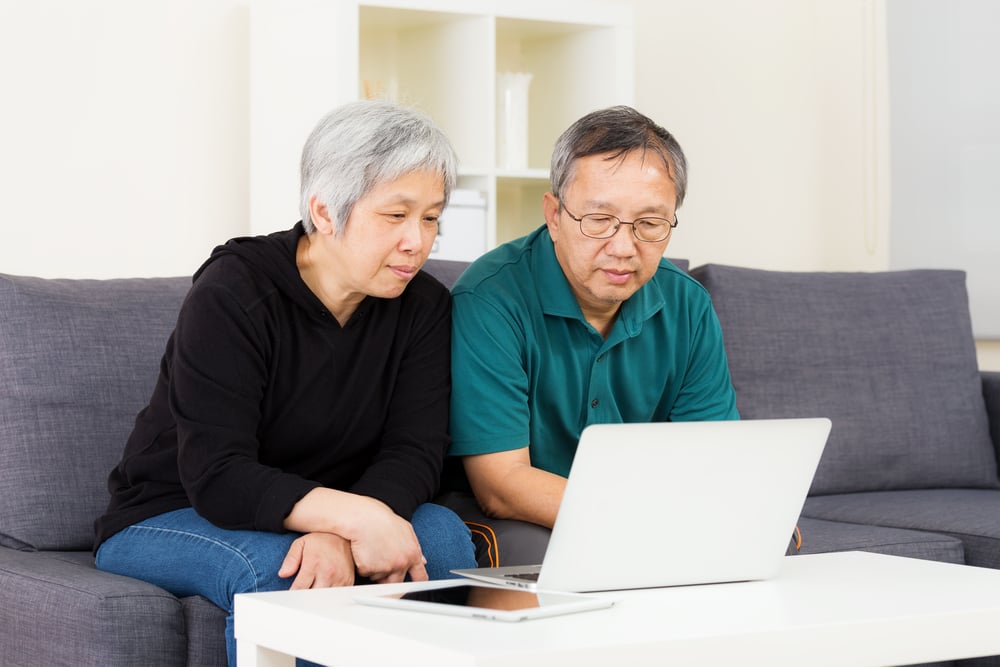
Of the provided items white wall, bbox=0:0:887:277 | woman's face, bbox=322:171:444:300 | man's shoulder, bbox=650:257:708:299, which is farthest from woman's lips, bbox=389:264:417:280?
white wall, bbox=0:0:887:277

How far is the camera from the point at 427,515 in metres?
1.78

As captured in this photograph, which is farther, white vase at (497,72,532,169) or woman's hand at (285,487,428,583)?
white vase at (497,72,532,169)

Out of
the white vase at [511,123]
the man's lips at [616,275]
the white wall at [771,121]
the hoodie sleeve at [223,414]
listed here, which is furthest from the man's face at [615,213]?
the white wall at [771,121]

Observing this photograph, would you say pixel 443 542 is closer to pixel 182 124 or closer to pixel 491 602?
pixel 491 602

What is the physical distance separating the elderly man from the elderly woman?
8cm

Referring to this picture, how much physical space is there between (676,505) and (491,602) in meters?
0.23

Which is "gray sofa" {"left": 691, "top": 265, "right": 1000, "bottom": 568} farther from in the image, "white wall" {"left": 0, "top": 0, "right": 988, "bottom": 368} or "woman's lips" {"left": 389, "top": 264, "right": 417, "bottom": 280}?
"woman's lips" {"left": 389, "top": 264, "right": 417, "bottom": 280}

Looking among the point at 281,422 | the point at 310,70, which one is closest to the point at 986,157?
the point at 310,70

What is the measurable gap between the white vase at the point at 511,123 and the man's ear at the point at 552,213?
3.77 ft

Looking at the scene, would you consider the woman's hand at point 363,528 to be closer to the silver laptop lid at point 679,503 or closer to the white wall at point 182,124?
the silver laptop lid at point 679,503

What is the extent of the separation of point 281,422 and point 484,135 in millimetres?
1432

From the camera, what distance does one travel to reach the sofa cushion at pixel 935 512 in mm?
2293

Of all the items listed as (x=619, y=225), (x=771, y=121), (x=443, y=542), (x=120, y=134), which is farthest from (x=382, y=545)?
(x=771, y=121)

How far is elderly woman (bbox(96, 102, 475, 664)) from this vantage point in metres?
1.61
